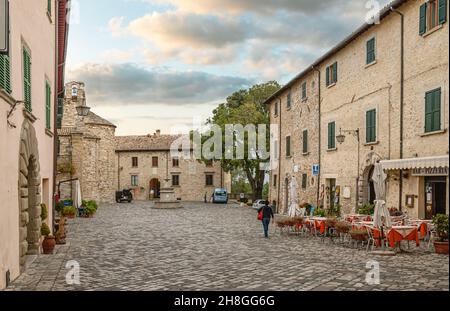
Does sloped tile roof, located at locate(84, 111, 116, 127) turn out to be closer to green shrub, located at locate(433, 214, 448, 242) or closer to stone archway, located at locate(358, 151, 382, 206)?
stone archway, located at locate(358, 151, 382, 206)

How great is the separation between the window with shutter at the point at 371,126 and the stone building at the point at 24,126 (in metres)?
11.9

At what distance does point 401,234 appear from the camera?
11195 mm

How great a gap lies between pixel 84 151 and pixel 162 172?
15.4 meters

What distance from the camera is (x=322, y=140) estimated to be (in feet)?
76.2

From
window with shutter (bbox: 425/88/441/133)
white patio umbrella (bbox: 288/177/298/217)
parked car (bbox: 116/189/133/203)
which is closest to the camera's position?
window with shutter (bbox: 425/88/441/133)

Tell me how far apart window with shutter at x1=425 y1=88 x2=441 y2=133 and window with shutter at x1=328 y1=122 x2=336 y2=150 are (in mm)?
8388

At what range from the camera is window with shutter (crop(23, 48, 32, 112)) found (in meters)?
10.4

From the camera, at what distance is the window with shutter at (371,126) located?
56.5ft

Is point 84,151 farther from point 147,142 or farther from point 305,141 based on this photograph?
point 305,141

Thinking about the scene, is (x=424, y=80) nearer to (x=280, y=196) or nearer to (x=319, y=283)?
(x=319, y=283)

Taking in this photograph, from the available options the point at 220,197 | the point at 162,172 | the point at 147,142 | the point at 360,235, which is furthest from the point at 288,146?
the point at 147,142

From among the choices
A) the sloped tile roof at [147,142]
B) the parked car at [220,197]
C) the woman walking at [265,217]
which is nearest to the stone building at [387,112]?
the woman walking at [265,217]

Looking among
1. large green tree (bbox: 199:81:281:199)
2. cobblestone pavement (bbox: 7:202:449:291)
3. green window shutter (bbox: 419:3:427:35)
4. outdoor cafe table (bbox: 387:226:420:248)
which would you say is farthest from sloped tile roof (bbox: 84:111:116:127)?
outdoor cafe table (bbox: 387:226:420:248)
